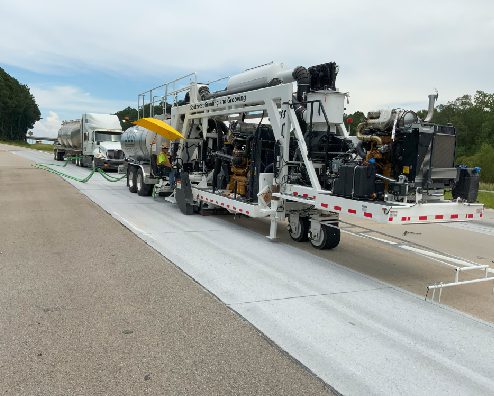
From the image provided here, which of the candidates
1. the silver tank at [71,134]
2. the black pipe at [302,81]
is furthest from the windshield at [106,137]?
the black pipe at [302,81]

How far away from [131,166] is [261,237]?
8.41 m

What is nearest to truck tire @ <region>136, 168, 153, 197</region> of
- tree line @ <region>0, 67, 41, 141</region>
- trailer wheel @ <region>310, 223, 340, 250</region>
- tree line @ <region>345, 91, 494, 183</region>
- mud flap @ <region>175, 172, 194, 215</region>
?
mud flap @ <region>175, 172, 194, 215</region>

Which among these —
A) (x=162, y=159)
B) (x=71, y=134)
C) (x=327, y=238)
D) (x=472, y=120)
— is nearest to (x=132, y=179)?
(x=162, y=159)

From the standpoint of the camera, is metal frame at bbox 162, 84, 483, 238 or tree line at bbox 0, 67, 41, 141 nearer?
metal frame at bbox 162, 84, 483, 238

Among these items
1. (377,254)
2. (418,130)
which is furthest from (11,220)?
(418,130)

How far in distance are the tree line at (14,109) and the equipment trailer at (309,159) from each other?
104309 mm

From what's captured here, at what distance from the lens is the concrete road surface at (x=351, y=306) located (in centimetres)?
368

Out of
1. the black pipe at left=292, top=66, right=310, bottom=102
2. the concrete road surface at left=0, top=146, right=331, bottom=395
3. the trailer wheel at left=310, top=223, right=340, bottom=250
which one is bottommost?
the concrete road surface at left=0, top=146, right=331, bottom=395

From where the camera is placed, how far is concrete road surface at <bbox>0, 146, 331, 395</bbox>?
3346mm

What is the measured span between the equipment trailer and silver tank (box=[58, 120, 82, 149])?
797 inches

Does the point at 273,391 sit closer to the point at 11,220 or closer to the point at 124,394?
the point at 124,394

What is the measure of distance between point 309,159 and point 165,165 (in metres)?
6.33

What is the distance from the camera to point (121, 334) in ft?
13.6

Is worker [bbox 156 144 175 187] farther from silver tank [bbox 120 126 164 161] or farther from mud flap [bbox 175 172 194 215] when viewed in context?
mud flap [bbox 175 172 194 215]
